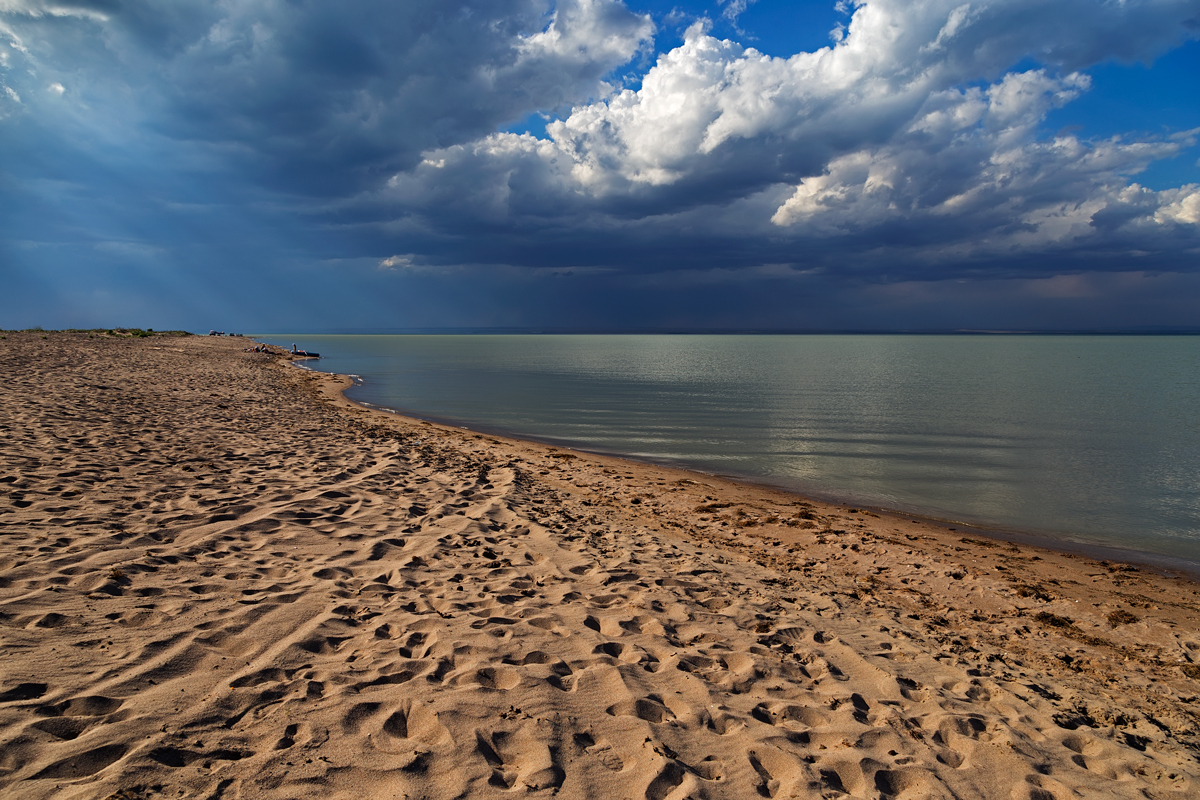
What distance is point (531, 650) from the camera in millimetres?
5375

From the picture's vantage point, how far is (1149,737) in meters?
5.00

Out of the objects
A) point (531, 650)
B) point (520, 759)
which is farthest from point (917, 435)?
point (520, 759)

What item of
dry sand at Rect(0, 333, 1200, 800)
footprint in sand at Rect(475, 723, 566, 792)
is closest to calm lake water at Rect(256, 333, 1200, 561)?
dry sand at Rect(0, 333, 1200, 800)

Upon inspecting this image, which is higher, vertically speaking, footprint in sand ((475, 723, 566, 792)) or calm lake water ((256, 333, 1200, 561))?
footprint in sand ((475, 723, 566, 792))

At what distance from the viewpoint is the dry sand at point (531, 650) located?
12.5 ft

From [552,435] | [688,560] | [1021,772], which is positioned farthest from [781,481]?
[1021,772]

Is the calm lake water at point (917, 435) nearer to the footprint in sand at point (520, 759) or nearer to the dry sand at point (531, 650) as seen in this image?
the dry sand at point (531, 650)

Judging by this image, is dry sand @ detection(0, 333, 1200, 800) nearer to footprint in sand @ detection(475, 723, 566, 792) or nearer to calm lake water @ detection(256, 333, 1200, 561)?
footprint in sand @ detection(475, 723, 566, 792)

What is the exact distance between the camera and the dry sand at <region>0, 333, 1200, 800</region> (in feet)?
12.5

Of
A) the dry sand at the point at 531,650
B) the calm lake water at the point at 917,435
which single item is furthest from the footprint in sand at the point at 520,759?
the calm lake water at the point at 917,435

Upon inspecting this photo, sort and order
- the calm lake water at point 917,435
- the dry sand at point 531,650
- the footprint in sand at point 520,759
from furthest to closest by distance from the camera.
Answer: the calm lake water at point 917,435 < the dry sand at point 531,650 < the footprint in sand at point 520,759

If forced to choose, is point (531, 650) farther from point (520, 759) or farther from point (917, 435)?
point (917, 435)

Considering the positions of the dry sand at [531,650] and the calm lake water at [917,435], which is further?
the calm lake water at [917,435]

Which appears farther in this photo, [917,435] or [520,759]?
[917,435]
